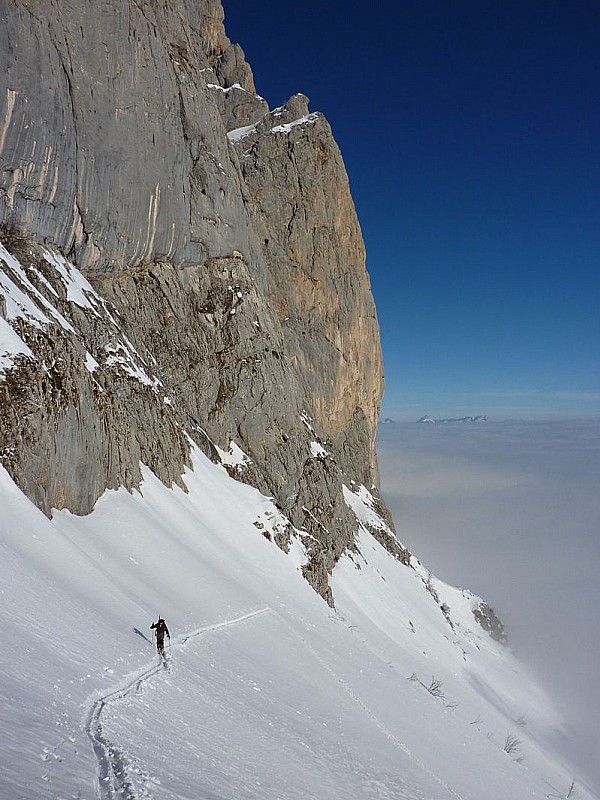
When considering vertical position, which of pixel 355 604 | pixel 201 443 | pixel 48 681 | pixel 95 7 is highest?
pixel 95 7

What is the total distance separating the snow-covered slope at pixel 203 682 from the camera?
25.2 feet

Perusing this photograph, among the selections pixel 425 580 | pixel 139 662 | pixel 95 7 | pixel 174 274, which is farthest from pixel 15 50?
pixel 425 580

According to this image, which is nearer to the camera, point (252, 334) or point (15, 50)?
point (15, 50)

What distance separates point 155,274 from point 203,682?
27.2 metres

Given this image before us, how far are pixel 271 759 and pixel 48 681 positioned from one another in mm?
4121

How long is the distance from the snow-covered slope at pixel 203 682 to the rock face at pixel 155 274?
2.70 meters

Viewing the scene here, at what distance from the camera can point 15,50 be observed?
23.8 m

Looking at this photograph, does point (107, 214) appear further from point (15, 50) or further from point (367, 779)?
point (367, 779)

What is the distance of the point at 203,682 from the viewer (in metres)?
12.5

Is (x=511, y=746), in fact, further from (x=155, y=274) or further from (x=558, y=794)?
(x=155, y=274)

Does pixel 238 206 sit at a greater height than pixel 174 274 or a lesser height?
greater

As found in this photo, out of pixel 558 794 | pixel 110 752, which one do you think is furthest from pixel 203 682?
pixel 558 794

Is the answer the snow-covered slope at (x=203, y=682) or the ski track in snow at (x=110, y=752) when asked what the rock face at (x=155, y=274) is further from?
the ski track in snow at (x=110, y=752)

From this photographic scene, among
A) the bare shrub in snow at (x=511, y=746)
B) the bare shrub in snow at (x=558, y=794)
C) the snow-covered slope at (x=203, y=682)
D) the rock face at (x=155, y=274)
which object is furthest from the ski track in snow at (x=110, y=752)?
the bare shrub in snow at (x=511, y=746)
